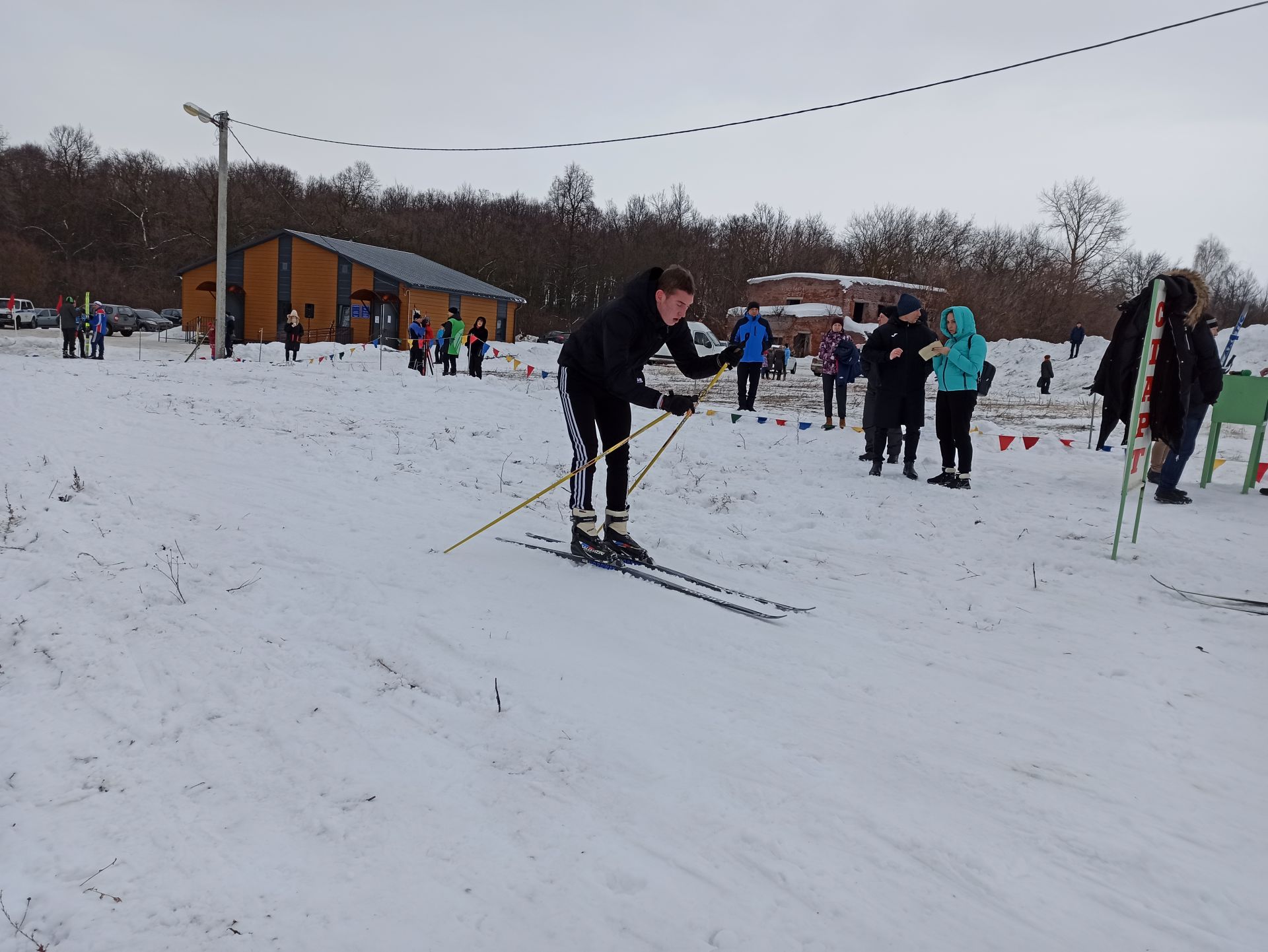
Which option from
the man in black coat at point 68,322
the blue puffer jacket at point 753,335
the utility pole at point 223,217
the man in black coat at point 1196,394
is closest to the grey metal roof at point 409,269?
the utility pole at point 223,217

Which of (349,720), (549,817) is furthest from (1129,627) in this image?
(349,720)

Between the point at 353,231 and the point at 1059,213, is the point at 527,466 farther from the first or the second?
the point at 1059,213

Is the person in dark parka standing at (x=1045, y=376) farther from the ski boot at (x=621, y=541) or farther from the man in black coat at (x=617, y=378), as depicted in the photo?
the ski boot at (x=621, y=541)

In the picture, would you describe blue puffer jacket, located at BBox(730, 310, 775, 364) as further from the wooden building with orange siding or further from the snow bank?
the snow bank

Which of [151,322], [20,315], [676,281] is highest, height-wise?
[151,322]

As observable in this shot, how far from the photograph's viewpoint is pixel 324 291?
124 ft

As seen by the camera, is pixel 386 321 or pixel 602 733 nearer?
pixel 602 733

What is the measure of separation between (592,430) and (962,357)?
4583mm

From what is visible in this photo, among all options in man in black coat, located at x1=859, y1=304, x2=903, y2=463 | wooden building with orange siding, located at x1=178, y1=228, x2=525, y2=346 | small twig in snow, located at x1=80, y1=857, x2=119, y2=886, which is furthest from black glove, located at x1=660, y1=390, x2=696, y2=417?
wooden building with orange siding, located at x1=178, y1=228, x2=525, y2=346

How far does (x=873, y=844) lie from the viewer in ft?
8.01

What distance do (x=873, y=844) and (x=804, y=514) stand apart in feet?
14.8

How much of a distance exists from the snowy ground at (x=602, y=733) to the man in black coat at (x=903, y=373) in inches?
82.0

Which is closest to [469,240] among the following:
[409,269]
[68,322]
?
[409,269]

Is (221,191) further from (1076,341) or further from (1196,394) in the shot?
(1076,341)
